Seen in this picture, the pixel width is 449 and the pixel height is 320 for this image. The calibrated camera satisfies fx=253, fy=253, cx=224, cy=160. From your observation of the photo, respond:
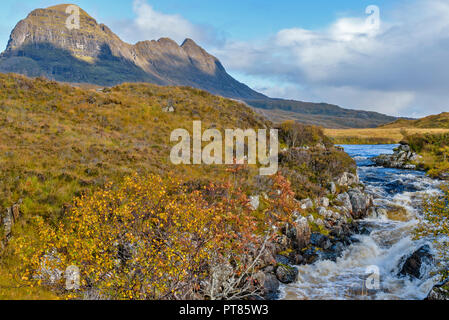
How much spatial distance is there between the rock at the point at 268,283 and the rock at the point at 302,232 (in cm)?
486

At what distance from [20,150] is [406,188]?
43617 millimetres

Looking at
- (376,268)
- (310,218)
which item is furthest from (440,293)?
(310,218)

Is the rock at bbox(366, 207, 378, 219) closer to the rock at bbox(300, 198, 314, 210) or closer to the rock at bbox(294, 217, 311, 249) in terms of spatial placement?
the rock at bbox(300, 198, 314, 210)

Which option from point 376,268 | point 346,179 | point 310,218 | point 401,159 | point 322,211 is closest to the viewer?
point 376,268

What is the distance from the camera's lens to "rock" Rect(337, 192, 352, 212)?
27.0 m

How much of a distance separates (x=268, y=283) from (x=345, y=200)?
15.7 metres

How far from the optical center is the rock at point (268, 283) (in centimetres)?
1559

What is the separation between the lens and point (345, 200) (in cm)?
2762

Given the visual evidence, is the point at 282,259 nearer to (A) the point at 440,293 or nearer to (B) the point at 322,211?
(B) the point at 322,211

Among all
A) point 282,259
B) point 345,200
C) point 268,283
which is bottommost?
point 268,283

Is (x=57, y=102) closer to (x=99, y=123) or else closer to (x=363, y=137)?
(x=99, y=123)

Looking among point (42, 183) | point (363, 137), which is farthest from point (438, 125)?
point (42, 183)

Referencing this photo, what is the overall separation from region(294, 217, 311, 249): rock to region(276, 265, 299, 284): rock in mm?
3228

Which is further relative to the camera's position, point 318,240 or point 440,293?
point 318,240
